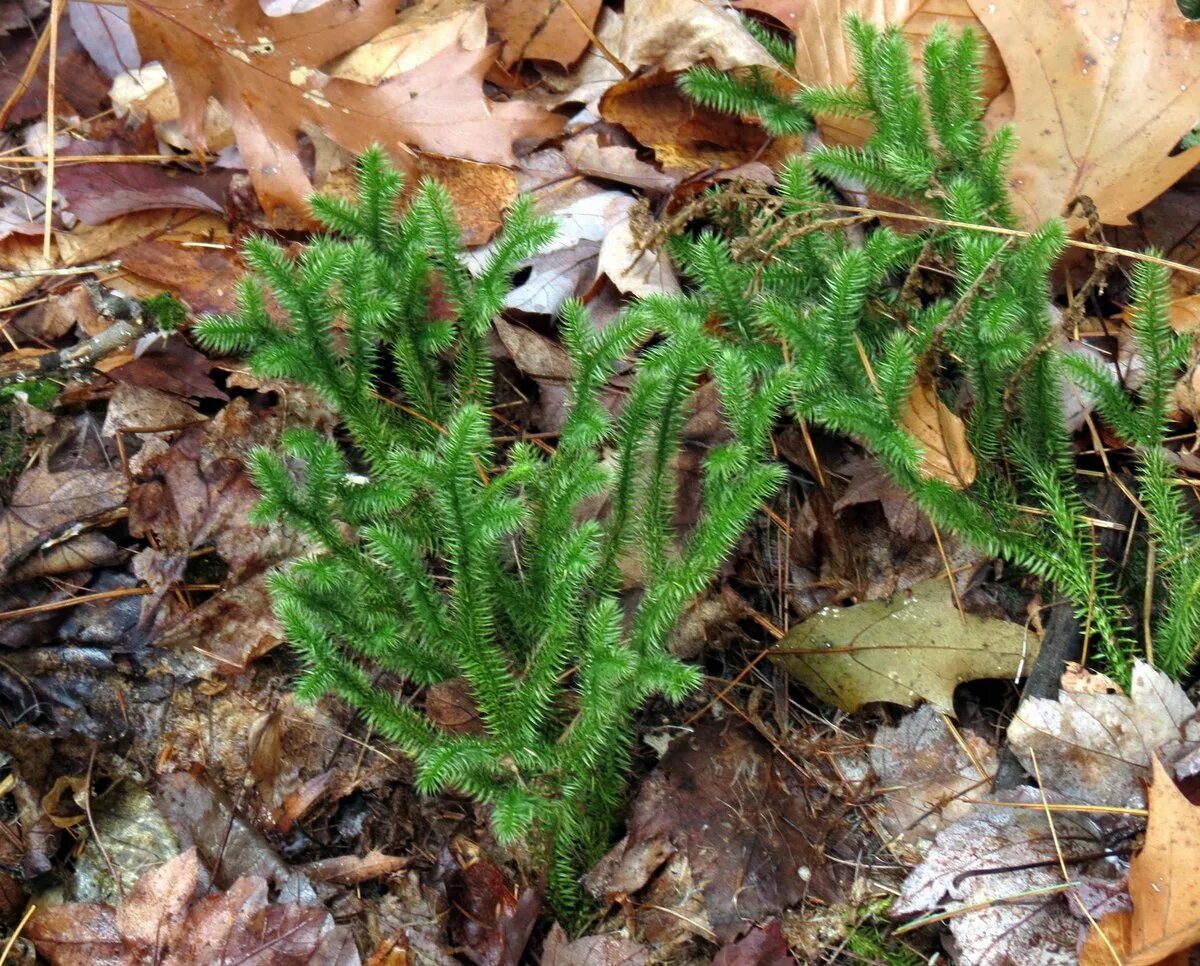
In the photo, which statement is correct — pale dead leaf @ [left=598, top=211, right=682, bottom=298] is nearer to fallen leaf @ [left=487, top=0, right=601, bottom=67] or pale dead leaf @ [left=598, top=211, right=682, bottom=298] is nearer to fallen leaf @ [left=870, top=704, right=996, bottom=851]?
fallen leaf @ [left=487, top=0, right=601, bottom=67]

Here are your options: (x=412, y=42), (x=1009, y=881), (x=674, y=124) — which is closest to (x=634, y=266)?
(x=674, y=124)

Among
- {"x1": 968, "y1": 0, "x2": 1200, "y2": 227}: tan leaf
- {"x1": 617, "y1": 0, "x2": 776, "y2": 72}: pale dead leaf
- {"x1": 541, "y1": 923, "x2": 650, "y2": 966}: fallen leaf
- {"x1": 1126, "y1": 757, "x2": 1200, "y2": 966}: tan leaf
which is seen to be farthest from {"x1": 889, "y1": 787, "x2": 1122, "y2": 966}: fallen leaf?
{"x1": 617, "y1": 0, "x2": 776, "y2": 72}: pale dead leaf

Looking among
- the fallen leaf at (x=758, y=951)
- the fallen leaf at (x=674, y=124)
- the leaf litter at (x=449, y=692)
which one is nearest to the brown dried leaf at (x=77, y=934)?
the leaf litter at (x=449, y=692)

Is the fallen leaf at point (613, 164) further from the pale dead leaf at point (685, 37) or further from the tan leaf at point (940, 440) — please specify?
the tan leaf at point (940, 440)

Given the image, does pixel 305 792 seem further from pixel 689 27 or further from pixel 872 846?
pixel 689 27

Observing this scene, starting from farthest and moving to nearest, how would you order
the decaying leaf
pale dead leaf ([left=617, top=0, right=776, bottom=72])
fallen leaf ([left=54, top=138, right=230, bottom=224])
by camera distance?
1. fallen leaf ([left=54, top=138, right=230, bottom=224])
2. pale dead leaf ([left=617, top=0, right=776, bottom=72])
3. the decaying leaf

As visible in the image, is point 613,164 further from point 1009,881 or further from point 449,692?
point 1009,881
